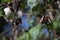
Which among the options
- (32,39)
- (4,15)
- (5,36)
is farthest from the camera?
(5,36)

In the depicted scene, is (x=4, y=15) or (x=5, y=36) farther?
(x=5, y=36)

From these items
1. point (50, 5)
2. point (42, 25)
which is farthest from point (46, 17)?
point (50, 5)

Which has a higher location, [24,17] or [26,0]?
[26,0]

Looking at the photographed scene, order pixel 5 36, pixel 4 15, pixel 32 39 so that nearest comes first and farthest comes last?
pixel 32 39
pixel 4 15
pixel 5 36

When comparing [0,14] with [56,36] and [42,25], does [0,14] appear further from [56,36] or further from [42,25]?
[56,36]

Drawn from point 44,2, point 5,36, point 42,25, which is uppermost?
point 44,2

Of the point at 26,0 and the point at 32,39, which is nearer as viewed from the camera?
the point at 32,39

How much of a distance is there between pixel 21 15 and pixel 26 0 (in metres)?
0.10

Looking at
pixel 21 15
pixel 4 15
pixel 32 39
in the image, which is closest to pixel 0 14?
pixel 4 15

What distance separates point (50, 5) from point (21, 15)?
202 mm

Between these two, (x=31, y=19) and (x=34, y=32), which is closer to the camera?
(x=34, y=32)

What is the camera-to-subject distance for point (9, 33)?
134 cm

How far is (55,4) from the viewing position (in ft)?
4.11

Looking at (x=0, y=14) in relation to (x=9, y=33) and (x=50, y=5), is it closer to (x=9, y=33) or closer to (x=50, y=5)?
(x=9, y=33)
